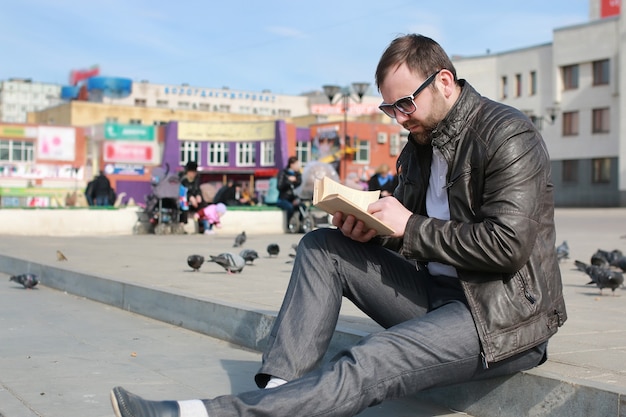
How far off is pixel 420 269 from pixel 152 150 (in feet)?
227

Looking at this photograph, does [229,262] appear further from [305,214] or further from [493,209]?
[305,214]

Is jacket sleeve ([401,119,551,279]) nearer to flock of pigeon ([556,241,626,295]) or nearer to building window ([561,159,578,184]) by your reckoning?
flock of pigeon ([556,241,626,295])

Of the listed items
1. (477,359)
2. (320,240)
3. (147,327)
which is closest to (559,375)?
(477,359)

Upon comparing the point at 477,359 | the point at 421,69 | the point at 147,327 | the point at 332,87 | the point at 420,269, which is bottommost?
the point at 147,327

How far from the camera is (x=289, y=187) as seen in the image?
2016cm

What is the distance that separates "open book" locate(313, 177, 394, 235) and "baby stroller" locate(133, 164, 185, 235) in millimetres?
15893

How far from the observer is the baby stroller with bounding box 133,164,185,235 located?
19.0 m

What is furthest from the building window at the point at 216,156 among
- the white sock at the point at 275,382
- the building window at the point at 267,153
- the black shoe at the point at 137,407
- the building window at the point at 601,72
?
the black shoe at the point at 137,407

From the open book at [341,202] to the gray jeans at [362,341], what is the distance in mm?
176

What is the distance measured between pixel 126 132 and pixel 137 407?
69.7m

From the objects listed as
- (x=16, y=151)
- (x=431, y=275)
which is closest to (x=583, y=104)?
(x=16, y=151)

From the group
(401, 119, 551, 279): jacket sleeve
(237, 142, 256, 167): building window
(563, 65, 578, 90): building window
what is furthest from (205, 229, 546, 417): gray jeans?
(237, 142, 256, 167): building window

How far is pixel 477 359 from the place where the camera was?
10.3ft

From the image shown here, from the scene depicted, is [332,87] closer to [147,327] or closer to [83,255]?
[83,255]
